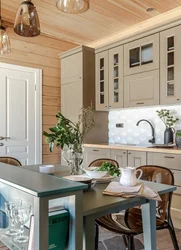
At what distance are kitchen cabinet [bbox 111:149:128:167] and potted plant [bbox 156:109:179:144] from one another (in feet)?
1.94

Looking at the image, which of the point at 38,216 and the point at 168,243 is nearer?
the point at 38,216

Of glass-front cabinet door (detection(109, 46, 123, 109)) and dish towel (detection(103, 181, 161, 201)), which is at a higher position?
glass-front cabinet door (detection(109, 46, 123, 109))

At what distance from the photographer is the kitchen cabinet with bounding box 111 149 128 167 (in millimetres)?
3424

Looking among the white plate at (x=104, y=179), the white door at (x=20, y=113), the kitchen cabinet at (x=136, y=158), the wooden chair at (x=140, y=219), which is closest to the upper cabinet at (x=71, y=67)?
the white door at (x=20, y=113)

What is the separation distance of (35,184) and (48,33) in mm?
3866

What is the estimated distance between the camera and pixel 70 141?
6.11 ft

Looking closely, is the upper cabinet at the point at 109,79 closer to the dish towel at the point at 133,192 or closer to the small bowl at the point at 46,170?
the small bowl at the point at 46,170

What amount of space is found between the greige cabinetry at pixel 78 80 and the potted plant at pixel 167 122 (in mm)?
1185

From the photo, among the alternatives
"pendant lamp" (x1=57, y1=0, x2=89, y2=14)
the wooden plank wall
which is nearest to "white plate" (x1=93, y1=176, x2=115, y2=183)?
"pendant lamp" (x1=57, y1=0, x2=89, y2=14)

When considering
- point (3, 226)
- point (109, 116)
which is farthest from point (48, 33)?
point (3, 226)

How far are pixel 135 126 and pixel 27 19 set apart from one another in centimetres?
255

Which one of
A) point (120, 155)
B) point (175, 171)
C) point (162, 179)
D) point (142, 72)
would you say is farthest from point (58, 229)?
point (142, 72)

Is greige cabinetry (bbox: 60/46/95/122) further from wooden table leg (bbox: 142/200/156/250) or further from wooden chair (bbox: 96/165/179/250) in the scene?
wooden table leg (bbox: 142/200/156/250)

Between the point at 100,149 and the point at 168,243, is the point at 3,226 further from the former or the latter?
the point at 100,149
